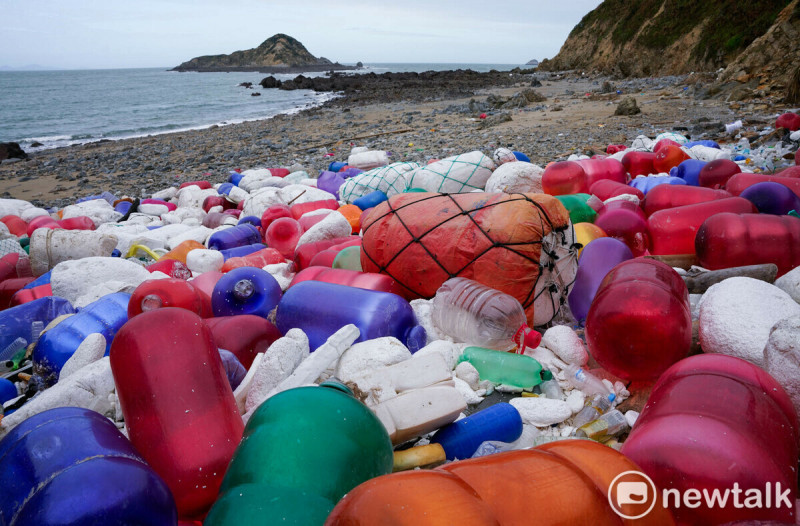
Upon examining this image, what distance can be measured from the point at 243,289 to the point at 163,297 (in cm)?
39

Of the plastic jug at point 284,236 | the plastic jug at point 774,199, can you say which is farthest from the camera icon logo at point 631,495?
the plastic jug at point 284,236

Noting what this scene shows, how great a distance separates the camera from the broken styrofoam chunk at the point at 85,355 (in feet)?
7.12

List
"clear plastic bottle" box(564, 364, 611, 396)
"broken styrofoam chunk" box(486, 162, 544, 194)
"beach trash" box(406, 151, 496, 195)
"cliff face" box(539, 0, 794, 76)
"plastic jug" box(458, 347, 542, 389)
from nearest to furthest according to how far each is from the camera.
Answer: "clear plastic bottle" box(564, 364, 611, 396) → "plastic jug" box(458, 347, 542, 389) → "broken styrofoam chunk" box(486, 162, 544, 194) → "beach trash" box(406, 151, 496, 195) → "cliff face" box(539, 0, 794, 76)

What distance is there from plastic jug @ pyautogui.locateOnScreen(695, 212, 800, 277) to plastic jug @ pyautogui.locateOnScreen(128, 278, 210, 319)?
2.77 m

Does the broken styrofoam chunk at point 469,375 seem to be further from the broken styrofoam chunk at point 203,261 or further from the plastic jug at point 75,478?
the broken styrofoam chunk at point 203,261

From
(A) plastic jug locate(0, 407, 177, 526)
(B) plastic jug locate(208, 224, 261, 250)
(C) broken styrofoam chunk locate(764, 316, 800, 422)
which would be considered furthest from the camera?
(B) plastic jug locate(208, 224, 261, 250)

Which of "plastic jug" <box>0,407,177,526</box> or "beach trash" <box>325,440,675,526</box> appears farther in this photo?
"plastic jug" <box>0,407,177,526</box>

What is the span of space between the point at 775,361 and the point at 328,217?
10.0 feet

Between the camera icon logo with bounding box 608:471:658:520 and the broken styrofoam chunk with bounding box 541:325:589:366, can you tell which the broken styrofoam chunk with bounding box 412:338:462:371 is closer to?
the broken styrofoam chunk with bounding box 541:325:589:366

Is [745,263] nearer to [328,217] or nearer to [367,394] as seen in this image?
[367,394]

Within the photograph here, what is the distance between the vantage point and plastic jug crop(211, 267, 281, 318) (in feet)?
8.87

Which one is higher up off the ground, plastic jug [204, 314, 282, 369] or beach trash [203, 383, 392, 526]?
beach trash [203, 383, 392, 526]

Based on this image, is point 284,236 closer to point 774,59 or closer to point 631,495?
point 631,495

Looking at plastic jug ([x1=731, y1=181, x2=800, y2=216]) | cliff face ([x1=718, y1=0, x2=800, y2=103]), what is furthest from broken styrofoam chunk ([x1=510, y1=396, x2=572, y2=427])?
cliff face ([x1=718, y1=0, x2=800, y2=103])
